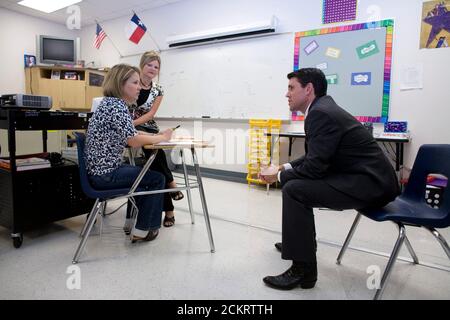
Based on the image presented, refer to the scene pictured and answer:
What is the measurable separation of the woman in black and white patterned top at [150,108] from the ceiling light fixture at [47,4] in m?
3.62

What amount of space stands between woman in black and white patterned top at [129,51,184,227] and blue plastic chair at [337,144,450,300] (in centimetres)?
134

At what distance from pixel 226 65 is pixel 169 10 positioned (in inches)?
58.9

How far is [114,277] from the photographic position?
162cm

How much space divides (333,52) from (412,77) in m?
0.88

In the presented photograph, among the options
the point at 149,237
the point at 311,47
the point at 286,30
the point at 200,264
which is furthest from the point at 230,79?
the point at 200,264

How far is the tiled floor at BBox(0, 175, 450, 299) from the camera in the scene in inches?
59.6

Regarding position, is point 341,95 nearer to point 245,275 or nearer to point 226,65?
point 226,65

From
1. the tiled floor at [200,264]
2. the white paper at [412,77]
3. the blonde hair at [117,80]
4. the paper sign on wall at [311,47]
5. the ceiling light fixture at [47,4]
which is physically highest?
the ceiling light fixture at [47,4]

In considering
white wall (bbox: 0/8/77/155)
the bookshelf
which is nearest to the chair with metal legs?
the bookshelf

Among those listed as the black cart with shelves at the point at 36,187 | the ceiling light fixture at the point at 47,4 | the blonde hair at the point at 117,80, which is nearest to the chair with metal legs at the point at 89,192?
the blonde hair at the point at 117,80

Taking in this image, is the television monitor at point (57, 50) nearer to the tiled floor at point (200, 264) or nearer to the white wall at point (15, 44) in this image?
the white wall at point (15, 44)

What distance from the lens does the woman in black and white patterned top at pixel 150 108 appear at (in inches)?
93.6
